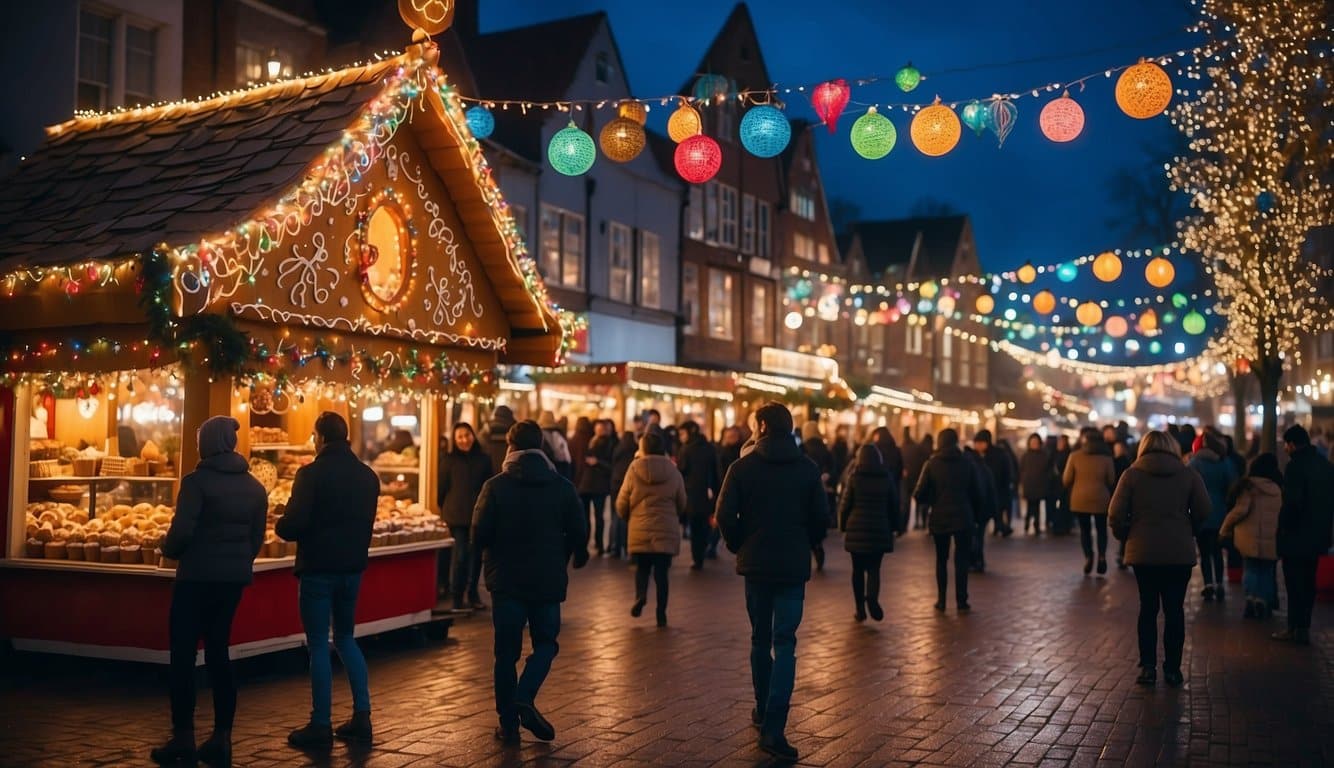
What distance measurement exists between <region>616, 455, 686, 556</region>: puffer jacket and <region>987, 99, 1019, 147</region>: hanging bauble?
464cm

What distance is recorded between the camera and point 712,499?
17.0 m

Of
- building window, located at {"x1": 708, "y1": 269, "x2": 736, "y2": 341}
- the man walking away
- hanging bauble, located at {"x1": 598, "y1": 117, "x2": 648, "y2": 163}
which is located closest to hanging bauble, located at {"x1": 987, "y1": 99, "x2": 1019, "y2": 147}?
hanging bauble, located at {"x1": 598, "y1": 117, "x2": 648, "y2": 163}

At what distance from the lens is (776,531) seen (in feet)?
23.6

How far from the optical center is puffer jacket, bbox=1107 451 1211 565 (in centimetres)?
927

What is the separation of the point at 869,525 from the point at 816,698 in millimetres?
3836

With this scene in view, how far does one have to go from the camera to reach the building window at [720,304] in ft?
115

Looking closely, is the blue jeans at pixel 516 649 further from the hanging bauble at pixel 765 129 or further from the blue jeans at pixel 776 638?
the hanging bauble at pixel 765 129

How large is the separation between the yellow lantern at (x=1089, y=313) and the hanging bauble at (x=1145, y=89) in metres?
12.6

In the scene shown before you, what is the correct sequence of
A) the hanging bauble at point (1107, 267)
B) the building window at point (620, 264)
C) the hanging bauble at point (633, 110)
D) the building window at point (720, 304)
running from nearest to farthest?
the hanging bauble at point (633, 110)
the hanging bauble at point (1107, 267)
the building window at point (620, 264)
the building window at point (720, 304)

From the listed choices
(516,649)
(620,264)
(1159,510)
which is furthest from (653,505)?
(620,264)

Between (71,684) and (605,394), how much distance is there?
16130 mm

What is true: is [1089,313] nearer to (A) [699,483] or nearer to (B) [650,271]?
(A) [699,483]

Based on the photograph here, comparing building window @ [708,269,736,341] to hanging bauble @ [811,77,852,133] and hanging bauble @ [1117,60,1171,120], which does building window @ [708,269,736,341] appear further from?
hanging bauble @ [1117,60,1171,120]

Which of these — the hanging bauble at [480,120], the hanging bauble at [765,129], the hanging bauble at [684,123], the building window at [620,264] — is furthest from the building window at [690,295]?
the hanging bauble at [765,129]
